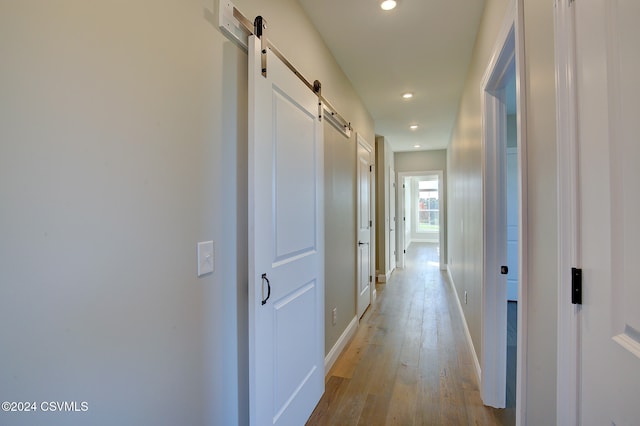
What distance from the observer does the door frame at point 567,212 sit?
808mm

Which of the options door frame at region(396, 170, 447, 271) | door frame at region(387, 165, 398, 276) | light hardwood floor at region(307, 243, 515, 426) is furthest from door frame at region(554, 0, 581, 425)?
door frame at region(396, 170, 447, 271)

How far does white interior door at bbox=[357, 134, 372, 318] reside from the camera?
139 inches

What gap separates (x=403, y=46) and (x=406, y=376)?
2.70 metres

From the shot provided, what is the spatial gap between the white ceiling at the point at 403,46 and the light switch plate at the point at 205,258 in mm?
1760

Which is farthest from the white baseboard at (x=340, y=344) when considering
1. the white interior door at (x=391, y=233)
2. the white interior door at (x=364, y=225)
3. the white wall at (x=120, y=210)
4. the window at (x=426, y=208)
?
the window at (x=426, y=208)

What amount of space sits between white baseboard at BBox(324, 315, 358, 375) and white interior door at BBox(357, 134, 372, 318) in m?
0.30

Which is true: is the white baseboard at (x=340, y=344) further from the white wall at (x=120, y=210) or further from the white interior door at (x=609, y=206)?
the white interior door at (x=609, y=206)

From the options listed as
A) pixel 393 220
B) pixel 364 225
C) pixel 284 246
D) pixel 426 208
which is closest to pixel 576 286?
pixel 284 246

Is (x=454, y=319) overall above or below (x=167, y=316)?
below

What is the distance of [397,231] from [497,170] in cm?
503

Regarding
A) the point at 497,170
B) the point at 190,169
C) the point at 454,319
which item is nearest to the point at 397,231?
the point at 454,319

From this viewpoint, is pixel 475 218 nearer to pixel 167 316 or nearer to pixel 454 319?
pixel 454 319

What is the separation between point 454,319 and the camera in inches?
140

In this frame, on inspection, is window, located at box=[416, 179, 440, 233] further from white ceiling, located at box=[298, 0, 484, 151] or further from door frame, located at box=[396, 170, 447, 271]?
white ceiling, located at box=[298, 0, 484, 151]
